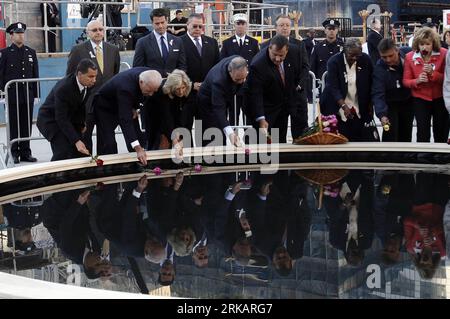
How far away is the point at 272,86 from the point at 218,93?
2.65 ft

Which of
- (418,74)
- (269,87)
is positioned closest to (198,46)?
(269,87)

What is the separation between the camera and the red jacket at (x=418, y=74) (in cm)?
1019

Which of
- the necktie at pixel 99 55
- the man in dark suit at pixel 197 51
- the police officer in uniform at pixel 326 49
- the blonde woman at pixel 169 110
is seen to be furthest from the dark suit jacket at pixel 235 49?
the police officer in uniform at pixel 326 49

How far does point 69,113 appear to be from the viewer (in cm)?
910

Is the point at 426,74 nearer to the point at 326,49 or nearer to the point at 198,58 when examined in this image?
the point at 198,58

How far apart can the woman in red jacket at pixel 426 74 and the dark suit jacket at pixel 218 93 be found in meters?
1.98

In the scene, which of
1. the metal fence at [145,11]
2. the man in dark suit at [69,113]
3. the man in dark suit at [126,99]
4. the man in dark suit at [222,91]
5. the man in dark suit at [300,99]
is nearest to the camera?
the man in dark suit at [126,99]

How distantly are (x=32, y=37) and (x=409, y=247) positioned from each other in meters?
14.0

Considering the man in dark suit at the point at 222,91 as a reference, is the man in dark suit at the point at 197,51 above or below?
above

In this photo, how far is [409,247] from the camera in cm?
618

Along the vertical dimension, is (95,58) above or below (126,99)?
above

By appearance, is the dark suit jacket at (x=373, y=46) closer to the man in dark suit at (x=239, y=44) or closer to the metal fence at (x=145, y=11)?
the man in dark suit at (x=239, y=44)

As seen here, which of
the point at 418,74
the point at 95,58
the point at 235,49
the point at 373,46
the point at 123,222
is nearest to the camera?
the point at 123,222

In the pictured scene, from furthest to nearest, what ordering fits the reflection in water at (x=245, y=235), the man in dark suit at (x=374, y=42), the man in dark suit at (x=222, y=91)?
the man in dark suit at (x=374, y=42) < the man in dark suit at (x=222, y=91) < the reflection in water at (x=245, y=235)
